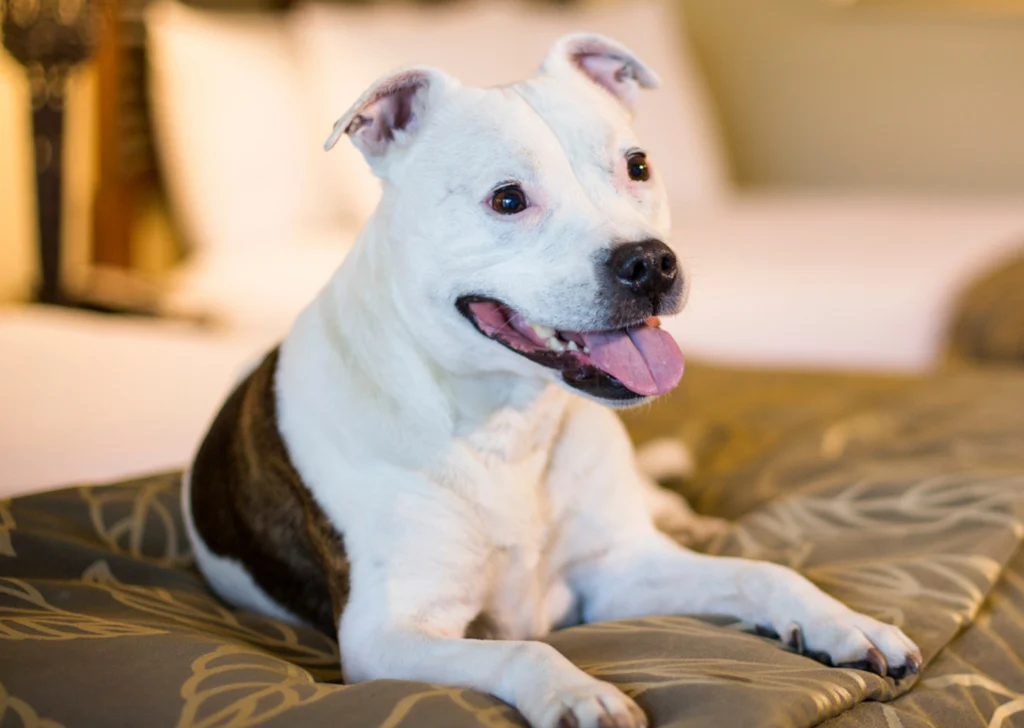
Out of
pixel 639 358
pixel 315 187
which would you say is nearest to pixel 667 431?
pixel 639 358

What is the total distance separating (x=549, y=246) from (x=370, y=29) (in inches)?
103

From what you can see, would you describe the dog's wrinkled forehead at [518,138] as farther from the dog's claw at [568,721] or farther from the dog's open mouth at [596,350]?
the dog's claw at [568,721]

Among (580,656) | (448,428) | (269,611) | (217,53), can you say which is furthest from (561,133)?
(217,53)

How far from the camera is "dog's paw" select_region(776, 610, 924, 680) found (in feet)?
4.25

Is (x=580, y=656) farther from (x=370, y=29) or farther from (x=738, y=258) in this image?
(x=370, y=29)

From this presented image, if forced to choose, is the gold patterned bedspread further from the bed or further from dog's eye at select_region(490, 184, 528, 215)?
dog's eye at select_region(490, 184, 528, 215)

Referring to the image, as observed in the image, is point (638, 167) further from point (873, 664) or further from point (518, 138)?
point (873, 664)

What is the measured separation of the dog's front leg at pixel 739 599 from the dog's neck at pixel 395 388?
257 millimetres

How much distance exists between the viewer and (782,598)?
4.62 feet

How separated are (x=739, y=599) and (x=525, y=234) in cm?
55

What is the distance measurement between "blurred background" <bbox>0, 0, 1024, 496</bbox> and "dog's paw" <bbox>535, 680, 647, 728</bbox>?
123 cm

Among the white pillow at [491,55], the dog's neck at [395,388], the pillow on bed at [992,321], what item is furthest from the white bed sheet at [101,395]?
the pillow on bed at [992,321]

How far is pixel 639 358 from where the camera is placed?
143 cm

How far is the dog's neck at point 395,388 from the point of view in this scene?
4.92 ft
